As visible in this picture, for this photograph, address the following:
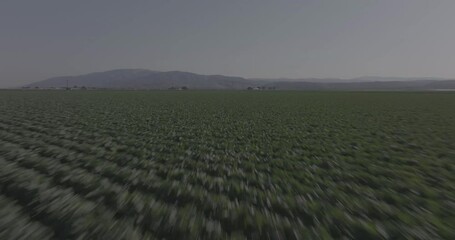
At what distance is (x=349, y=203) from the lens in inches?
256

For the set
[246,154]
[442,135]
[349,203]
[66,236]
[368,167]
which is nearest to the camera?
[66,236]

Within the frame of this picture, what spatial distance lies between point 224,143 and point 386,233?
9.16 m

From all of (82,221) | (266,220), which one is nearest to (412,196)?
(266,220)

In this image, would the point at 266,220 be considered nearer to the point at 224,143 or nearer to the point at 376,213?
the point at 376,213

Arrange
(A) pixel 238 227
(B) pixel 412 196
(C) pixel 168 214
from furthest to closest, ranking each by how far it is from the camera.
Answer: (B) pixel 412 196 < (C) pixel 168 214 < (A) pixel 238 227

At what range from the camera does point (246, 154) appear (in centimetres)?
1137

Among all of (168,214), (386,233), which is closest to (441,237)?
(386,233)

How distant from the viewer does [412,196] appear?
274 inches

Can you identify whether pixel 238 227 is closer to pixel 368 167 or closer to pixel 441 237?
pixel 441 237

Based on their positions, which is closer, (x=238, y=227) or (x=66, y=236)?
(x=66, y=236)

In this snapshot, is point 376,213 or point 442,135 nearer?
point 376,213

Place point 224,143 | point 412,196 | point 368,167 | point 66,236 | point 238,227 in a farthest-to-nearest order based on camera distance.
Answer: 1. point 224,143
2. point 368,167
3. point 412,196
4. point 238,227
5. point 66,236

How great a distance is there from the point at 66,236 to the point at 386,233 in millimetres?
6189

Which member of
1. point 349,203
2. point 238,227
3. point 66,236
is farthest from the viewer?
point 349,203
